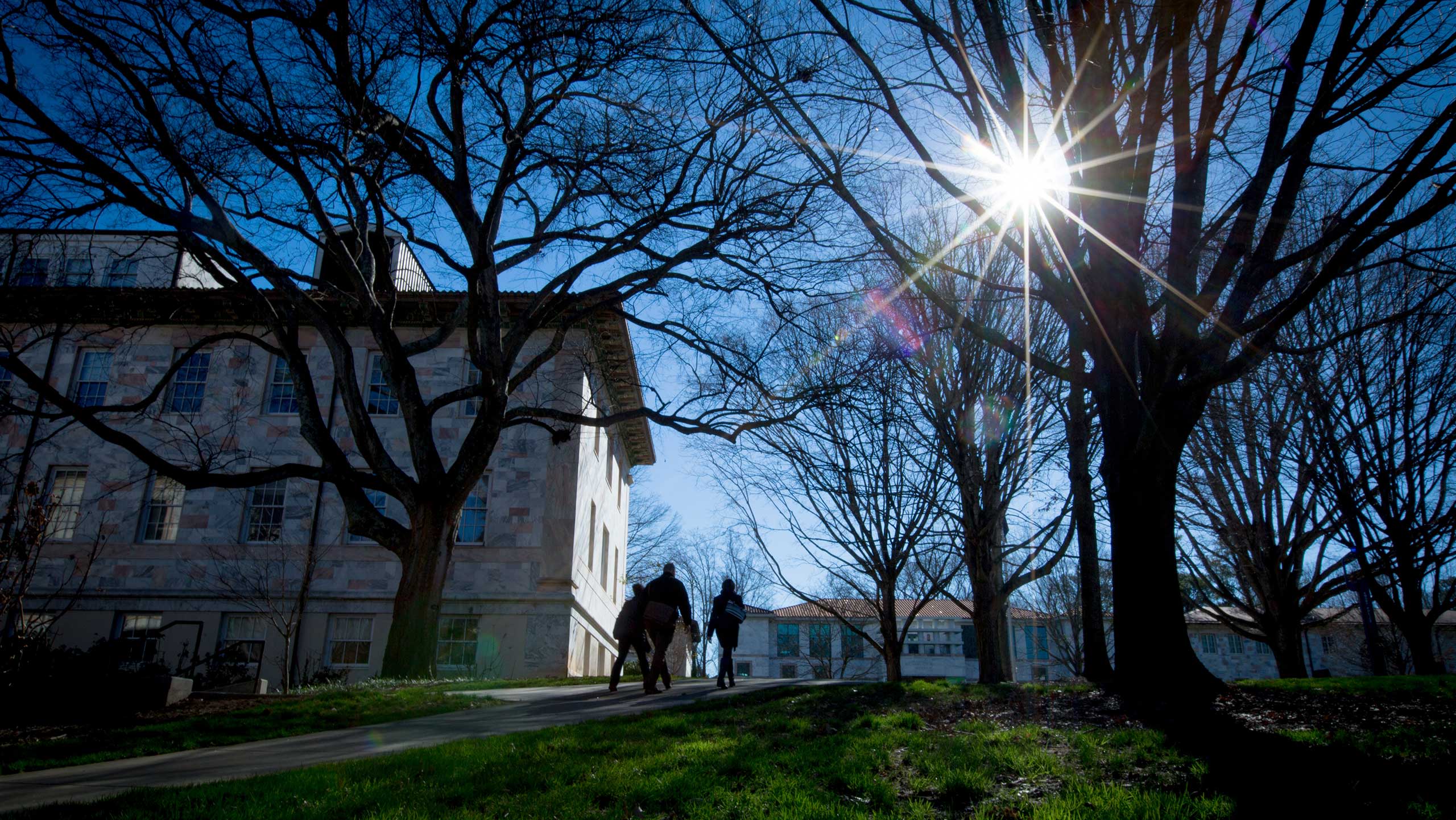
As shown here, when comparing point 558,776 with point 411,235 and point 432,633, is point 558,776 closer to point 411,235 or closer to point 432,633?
point 432,633

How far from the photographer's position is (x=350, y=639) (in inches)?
902

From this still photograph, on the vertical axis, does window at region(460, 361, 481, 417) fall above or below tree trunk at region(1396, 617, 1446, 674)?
above

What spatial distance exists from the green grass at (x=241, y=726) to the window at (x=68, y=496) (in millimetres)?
17256

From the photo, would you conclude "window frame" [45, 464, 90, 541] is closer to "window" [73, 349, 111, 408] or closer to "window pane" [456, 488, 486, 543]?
"window" [73, 349, 111, 408]

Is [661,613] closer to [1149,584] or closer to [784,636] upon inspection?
[1149,584]

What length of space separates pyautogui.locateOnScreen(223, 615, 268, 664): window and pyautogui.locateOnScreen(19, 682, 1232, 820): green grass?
63.5 feet

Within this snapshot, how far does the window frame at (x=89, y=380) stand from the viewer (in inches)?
1006

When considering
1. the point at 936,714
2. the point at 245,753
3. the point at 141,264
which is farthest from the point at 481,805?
the point at 141,264

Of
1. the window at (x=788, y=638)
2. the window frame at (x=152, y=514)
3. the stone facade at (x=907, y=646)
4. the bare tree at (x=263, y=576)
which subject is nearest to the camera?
the bare tree at (x=263, y=576)

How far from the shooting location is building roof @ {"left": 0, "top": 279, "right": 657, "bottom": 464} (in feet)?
40.9

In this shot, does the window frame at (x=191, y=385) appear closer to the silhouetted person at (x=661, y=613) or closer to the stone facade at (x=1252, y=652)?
the silhouetted person at (x=661, y=613)

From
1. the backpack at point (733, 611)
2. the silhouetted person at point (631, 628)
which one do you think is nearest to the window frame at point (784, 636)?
the backpack at point (733, 611)

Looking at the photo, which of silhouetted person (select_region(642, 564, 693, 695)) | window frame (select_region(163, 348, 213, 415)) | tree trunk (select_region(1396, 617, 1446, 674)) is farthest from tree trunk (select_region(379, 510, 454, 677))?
tree trunk (select_region(1396, 617, 1446, 674))

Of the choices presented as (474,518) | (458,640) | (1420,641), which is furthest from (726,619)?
(1420,641)
